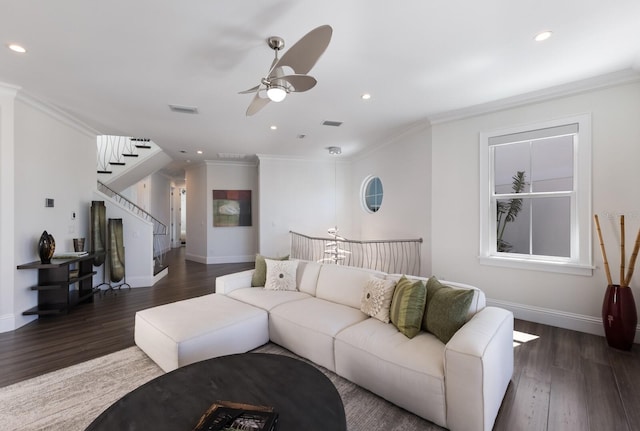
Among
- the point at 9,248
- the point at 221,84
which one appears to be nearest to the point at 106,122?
the point at 9,248

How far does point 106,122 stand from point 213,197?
3.66 metres

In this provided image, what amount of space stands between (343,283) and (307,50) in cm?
230

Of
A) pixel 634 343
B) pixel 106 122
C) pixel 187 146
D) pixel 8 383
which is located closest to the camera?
pixel 8 383

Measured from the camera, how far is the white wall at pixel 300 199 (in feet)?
23.8

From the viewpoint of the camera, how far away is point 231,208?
8148 millimetres

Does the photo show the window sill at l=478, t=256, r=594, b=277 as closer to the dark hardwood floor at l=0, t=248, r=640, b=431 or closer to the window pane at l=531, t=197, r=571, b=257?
the window pane at l=531, t=197, r=571, b=257

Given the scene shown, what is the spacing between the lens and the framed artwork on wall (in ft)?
26.3

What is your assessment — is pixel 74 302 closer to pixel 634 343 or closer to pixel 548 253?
pixel 548 253

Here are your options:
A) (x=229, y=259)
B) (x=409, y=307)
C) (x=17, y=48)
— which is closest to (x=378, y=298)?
(x=409, y=307)

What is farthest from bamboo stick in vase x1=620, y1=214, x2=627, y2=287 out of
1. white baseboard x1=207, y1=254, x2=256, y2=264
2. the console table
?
white baseboard x1=207, y1=254, x2=256, y2=264

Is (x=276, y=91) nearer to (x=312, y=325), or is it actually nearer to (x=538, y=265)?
(x=312, y=325)

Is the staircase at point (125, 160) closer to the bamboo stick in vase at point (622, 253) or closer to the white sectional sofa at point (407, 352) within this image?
the white sectional sofa at point (407, 352)

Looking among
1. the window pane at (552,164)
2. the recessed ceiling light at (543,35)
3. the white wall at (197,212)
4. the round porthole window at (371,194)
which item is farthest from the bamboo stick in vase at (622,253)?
the white wall at (197,212)

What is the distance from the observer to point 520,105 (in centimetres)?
362
